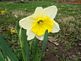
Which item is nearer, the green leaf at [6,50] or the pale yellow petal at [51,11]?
the pale yellow petal at [51,11]

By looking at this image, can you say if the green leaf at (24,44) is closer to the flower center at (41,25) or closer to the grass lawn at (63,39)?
the flower center at (41,25)

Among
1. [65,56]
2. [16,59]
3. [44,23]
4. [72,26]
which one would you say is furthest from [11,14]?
[44,23]

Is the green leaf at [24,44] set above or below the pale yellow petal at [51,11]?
below

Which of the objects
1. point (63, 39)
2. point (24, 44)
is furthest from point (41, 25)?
point (63, 39)

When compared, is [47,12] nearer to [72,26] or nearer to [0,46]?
[0,46]

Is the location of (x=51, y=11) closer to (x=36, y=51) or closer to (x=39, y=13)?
(x=39, y=13)

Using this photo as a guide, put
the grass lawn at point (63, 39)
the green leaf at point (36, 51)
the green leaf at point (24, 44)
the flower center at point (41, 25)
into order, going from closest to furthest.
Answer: the flower center at point (41, 25) < the green leaf at point (24, 44) < the green leaf at point (36, 51) < the grass lawn at point (63, 39)

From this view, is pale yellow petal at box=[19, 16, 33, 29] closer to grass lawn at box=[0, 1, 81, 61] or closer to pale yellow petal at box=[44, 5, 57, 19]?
pale yellow petal at box=[44, 5, 57, 19]

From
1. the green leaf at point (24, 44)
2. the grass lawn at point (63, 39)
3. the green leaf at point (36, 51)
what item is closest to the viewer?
the green leaf at point (24, 44)

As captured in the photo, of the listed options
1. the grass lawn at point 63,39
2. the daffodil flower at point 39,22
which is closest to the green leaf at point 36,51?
the daffodil flower at point 39,22
